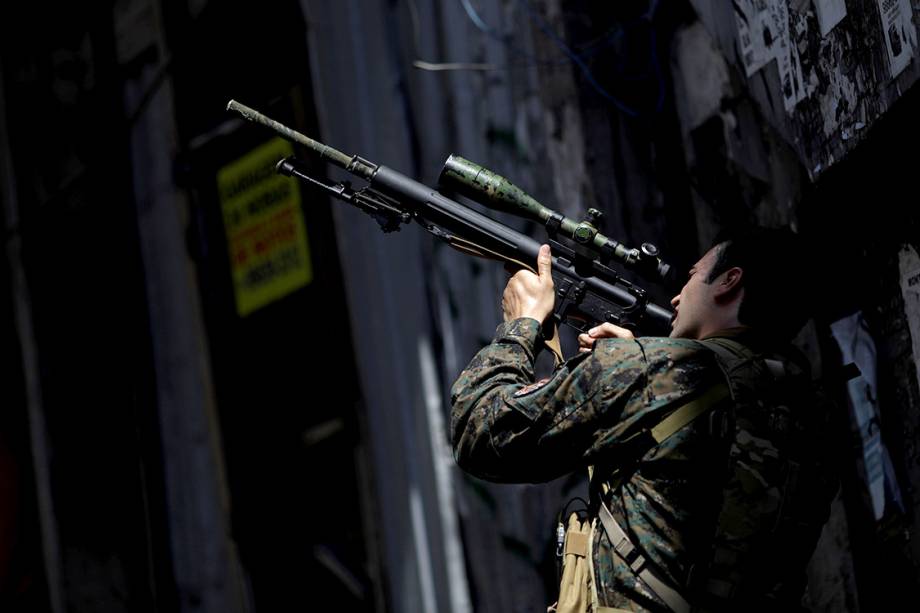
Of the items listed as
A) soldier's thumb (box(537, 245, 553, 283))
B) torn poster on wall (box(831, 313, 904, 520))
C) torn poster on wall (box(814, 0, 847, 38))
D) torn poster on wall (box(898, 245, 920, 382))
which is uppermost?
torn poster on wall (box(814, 0, 847, 38))

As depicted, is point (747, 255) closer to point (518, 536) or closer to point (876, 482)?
point (876, 482)

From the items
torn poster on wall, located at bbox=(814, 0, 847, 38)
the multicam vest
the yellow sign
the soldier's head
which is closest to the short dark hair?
the soldier's head

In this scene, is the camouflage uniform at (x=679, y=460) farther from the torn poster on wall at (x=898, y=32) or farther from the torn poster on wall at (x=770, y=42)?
the torn poster on wall at (x=770, y=42)

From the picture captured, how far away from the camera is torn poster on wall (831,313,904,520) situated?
3393 mm

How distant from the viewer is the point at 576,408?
262 cm

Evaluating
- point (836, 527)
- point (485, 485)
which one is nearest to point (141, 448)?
point (485, 485)

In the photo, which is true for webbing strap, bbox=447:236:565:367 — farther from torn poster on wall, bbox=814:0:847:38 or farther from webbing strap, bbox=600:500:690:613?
torn poster on wall, bbox=814:0:847:38

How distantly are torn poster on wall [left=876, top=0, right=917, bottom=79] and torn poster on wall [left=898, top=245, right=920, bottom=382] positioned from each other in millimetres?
490

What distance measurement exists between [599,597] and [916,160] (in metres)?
1.28

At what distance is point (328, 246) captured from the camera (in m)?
6.05

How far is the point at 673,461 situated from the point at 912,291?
0.88 meters

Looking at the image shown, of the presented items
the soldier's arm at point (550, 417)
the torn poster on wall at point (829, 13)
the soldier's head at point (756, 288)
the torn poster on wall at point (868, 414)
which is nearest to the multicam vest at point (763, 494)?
the soldier's head at point (756, 288)

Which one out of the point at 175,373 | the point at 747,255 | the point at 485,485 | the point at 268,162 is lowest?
the point at 485,485

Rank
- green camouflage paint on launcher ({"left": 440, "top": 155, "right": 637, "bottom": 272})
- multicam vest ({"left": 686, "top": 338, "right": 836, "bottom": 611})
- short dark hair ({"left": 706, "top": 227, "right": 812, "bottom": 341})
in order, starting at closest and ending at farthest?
multicam vest ({"left": 686, "top": 338, "right": 836, "bottom": 611}) → short dark hair ({"left": 706, "top": 227, "right": 812, "bottom": 341}) → green camouflage paint on launcher ({"left": 440, "top": 155, "right": 637, "bottom": 272})
